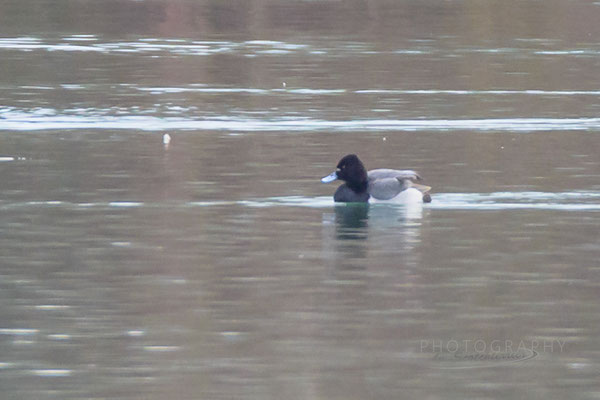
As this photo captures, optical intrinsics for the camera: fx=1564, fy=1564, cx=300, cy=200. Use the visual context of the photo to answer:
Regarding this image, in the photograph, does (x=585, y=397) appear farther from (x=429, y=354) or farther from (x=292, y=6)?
(x=292, y=6)

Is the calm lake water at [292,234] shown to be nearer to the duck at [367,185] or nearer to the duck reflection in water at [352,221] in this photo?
the duck reflection in water at [352,221]

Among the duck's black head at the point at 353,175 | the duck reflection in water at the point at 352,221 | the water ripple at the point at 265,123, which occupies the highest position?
the duck's black head at the point at 353,175

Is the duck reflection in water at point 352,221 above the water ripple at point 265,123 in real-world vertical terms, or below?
above

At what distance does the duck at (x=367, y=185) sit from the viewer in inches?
609

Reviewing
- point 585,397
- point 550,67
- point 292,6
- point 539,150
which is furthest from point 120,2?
point 585,397

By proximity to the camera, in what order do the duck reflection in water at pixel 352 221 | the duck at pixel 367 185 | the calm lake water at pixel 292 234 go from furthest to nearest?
1. the duck at pixel 367 185
2. the duck reflection in water at pixel 352 221
3. the calm lake water at pixel 292 234

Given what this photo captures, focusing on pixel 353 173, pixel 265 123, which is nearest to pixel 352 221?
pixel 353 173

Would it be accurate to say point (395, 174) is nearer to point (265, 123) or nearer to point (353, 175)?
point (353, 175)

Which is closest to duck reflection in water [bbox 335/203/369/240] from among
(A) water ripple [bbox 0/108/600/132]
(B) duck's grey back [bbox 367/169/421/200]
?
(B) duck's grey back [bbox 367/169/421/200]

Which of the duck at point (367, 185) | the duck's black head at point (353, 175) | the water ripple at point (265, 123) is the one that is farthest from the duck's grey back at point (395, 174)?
the water ripple at point (265, 123)

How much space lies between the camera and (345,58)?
33188mm

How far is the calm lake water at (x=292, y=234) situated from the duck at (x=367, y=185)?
0.19 m

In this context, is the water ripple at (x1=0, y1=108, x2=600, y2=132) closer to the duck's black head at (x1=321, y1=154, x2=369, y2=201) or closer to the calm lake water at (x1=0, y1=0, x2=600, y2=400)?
the calm lake water at (x1=0, y1=0, x2=600, y2=400)

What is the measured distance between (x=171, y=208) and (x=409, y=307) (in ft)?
A: 15.5
